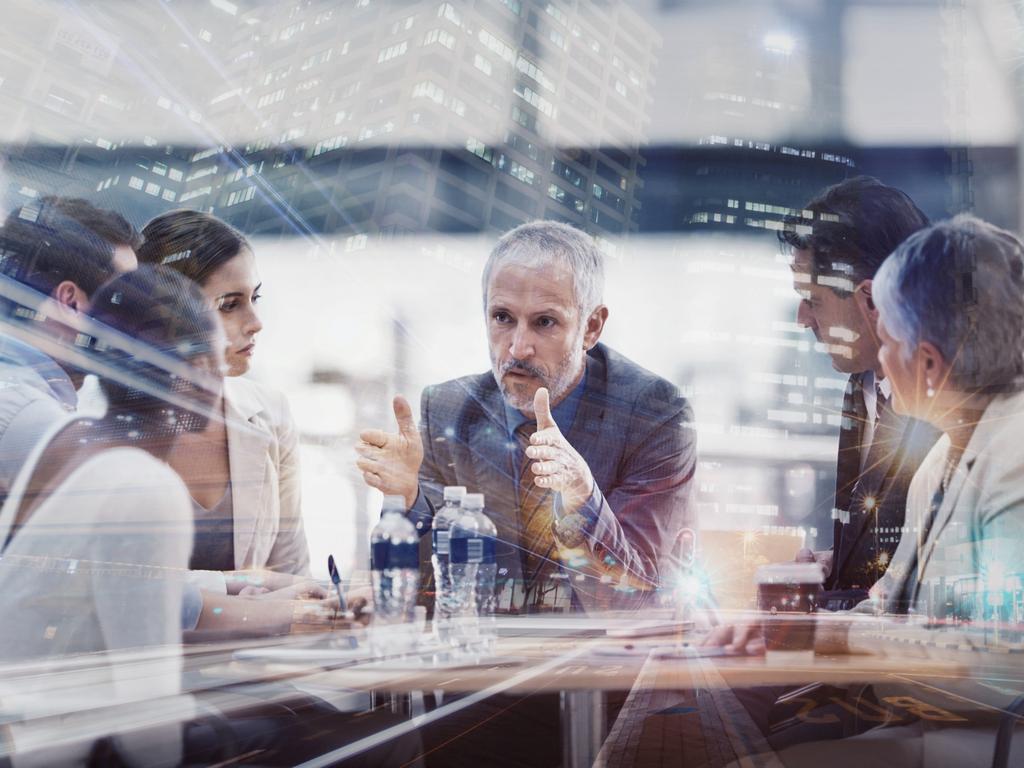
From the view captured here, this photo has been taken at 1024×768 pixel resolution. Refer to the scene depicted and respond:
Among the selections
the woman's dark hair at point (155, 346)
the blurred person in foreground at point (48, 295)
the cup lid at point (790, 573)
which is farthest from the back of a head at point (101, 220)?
the cup lid at point (790, 573)

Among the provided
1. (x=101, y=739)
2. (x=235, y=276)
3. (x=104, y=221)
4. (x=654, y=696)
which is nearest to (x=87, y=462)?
(x=101, y=739)

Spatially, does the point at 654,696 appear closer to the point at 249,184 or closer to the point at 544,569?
the point at 544,569

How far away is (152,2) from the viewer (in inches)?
111

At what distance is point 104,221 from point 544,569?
6.15 ft

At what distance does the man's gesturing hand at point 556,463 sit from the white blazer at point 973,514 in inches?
41.8

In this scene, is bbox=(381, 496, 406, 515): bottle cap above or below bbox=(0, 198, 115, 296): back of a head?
below

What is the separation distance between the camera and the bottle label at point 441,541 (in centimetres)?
259

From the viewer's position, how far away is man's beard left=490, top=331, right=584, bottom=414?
8.49 ft

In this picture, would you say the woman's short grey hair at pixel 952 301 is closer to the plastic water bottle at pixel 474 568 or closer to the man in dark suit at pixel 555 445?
the man in dark suit at pixel 555 445

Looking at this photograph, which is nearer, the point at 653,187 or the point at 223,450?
the point at 223,450

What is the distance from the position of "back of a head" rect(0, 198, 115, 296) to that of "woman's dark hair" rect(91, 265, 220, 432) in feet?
0.28

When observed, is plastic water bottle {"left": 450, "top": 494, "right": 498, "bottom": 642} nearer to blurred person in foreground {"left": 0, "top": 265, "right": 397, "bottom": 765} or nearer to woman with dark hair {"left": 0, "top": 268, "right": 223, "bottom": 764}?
blurred person in foreground {"left": 0, "top": 265, "right": 397, "bottom": 765}

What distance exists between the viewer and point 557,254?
2654 mm

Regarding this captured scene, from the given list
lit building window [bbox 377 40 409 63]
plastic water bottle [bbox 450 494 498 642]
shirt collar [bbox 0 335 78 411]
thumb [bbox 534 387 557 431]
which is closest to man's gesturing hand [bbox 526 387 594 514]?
thumb [bbox 534 387 557 431]
